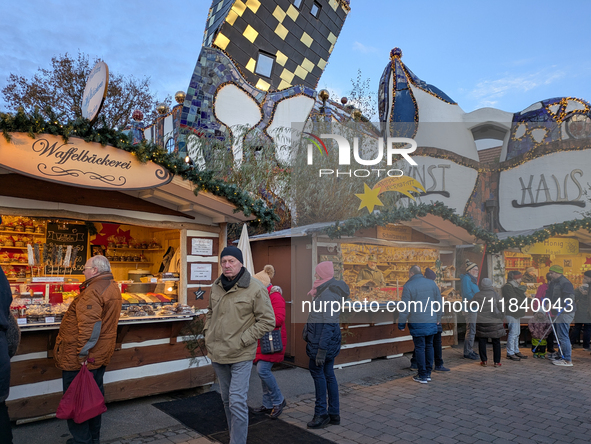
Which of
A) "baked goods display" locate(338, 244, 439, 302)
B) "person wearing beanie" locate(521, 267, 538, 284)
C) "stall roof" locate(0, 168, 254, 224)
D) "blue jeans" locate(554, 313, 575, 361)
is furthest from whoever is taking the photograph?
"person wearing beanie" locate(521, 267, 538, 284)

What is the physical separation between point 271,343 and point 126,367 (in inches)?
78.8

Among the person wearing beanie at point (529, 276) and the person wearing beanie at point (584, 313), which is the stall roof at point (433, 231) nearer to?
the person wearing beanie at point (529, 276)

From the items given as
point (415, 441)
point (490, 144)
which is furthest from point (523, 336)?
point (490, 144)

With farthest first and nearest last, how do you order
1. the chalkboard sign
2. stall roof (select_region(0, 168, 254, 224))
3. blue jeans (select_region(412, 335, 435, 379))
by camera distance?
the chalkboard sign → blue jeans (select_region(412, 335, 435, 379)) → stall roof (select_region(0, 168, 254, 224))

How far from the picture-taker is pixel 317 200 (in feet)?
42.7

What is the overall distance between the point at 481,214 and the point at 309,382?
9511 mm

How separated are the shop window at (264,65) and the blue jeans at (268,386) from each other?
13.2 metres

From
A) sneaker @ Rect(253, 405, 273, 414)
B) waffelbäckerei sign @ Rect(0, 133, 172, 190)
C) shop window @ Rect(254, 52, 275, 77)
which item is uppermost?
shop window @ Rect(254, 52, 275, 77)

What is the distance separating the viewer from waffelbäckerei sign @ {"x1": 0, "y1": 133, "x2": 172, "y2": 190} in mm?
4199

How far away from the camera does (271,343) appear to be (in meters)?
4.67

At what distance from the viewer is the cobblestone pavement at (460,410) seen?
14.2 feet

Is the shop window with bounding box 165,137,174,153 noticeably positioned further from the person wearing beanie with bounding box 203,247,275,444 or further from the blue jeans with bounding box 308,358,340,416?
the person wearing beanie with bounding box 203,247,275,444

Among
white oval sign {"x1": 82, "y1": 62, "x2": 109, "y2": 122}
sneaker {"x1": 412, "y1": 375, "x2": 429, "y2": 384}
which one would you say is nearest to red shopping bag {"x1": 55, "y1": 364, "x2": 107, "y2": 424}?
white oval sign {"x1": 82, "y1": 62, "x2": 109, "y2": 122}

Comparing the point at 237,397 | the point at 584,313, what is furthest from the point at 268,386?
the point at 584,313
